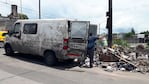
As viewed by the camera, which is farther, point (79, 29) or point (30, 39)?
point (30, 39)

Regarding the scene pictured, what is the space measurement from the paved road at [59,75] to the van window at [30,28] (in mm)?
1825

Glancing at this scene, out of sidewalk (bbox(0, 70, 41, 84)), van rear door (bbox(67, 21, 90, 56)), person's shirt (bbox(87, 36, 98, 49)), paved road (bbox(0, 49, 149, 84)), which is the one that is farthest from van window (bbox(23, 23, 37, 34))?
sidewalk (bbox(0, 70, 41, 84))

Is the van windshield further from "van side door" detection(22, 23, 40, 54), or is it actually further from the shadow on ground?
"van side door" detection(22, 23, 40, 54)

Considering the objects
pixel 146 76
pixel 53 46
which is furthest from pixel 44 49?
pixel 146 76

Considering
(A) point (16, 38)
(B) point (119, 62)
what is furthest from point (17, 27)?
(B) point (119, 62)

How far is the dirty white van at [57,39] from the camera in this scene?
11664 millimetres

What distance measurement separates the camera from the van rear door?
1177 centimetres

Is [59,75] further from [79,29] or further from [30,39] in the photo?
[30,39]

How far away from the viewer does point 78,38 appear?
38.9 ft

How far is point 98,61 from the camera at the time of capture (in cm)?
1290

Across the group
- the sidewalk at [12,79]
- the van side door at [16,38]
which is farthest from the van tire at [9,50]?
the sidewalk at [12,79]

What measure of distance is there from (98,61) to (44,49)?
2.84 m

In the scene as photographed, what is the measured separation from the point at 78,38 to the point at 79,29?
0.43 metres

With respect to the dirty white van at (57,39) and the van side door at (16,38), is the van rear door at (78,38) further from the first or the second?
the van side door at (16,38)
